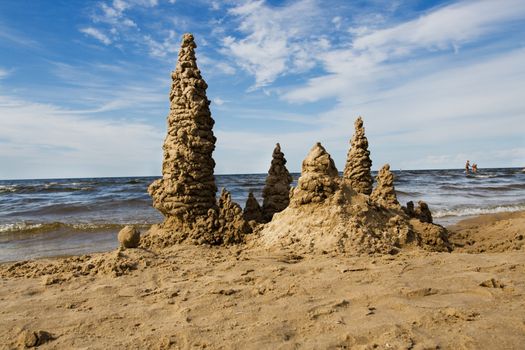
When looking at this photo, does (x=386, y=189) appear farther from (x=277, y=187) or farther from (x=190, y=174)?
(x=190, y=174)

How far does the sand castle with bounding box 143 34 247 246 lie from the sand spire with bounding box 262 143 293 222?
1.28 metres

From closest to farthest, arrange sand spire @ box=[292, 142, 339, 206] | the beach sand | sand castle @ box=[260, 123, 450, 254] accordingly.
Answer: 1. the beach sand
2. sand castle @ box=[260, 123, 450, 254]
3. sand spire @ box=[292, 142, 339, 206]

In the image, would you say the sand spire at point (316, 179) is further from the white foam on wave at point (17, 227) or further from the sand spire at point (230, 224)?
the white foam on wave at point (17, 227)

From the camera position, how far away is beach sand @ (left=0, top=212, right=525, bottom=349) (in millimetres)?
3076

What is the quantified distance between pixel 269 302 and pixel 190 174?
11.0 feet

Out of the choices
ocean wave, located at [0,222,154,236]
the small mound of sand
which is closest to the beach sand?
the small mound of sand

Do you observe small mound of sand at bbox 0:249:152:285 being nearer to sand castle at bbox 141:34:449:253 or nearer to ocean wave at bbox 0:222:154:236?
sand castle at bbox 141:34:449:253

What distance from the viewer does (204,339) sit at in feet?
10.2

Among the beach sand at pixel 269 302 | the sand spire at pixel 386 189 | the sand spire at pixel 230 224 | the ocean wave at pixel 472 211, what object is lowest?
the ocean wave at pixel 472 211

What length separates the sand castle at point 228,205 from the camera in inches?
232

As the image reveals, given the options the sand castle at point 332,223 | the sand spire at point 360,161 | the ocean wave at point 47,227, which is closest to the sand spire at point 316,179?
the sand castle at point 332,223

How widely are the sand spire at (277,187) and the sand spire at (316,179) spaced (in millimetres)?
1378

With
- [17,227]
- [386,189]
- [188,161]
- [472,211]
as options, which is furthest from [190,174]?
[472,211]

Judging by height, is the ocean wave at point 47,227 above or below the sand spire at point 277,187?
below
